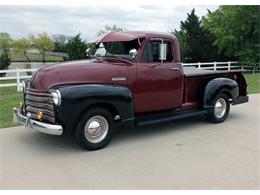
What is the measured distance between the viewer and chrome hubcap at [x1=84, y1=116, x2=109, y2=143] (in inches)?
233

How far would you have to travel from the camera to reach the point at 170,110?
7.39 meters

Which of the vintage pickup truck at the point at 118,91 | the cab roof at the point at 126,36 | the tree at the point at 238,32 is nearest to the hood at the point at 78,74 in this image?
the vintage pickup truck at the point at 118,91

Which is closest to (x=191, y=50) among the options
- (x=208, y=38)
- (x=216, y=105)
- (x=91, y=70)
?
(x=208, y=38)

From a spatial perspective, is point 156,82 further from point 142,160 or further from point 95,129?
point 142,160

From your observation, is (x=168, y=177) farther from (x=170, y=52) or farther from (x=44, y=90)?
(x=170, y=52)

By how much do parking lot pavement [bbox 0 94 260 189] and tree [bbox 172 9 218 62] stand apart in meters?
29.1

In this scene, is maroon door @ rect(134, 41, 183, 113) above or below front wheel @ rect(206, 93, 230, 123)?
above

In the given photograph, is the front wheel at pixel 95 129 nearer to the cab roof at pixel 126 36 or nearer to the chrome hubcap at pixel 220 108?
the cab roof at pixel 126 36

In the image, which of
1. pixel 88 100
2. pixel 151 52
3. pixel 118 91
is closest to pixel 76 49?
pixel 151 52

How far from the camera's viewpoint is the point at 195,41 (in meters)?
36.4

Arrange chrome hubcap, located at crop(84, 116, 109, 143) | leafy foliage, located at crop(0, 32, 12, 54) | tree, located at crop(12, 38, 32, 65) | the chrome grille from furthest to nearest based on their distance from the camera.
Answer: tree, located at crop(12, 38, 32, 65) → leafy foliage, located at crop(0, 32, 12, 54) → chrome hubcap, located at crop(84, 116, 109, 143) → the chrome grille

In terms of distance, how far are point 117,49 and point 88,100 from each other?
1.67 m

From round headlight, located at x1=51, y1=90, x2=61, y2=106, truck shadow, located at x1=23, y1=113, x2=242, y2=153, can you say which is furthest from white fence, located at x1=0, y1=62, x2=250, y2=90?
round headlight, located at x1=51, y1=90, x2=61, y2=106

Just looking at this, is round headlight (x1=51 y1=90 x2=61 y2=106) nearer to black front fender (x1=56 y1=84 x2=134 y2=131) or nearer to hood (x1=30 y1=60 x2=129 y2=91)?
black front fender (x1=56 y1=84 x2=134 y2=131)
